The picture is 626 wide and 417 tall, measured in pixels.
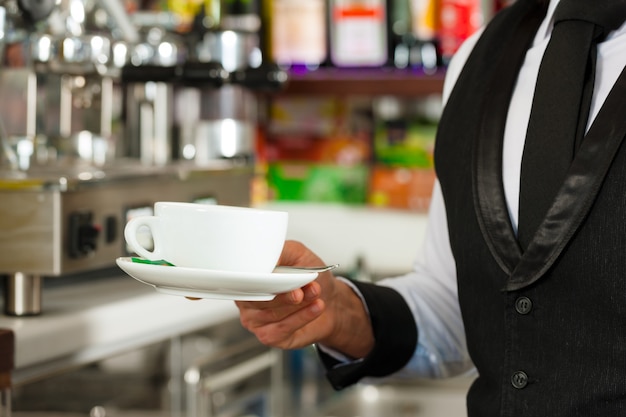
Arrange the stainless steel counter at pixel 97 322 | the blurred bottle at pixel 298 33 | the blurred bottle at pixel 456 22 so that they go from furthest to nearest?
the blurred bottle at pixel 298 33, the blurred bottle at pixel 456 22, the stainless steel counter at pixel 97 322

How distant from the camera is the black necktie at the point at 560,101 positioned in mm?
1072

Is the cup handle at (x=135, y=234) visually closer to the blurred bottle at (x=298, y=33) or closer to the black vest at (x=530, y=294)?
the black vest at (x=530, y=294)

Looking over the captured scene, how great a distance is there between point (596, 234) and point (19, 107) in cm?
96

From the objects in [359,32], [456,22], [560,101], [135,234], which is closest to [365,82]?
[359,32]

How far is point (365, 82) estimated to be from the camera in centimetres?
286

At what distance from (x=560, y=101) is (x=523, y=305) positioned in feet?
0.69

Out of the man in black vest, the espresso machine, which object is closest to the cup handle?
the man in black vest

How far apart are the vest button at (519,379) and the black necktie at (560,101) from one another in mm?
125

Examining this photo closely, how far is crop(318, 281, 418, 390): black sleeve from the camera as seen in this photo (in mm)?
1235

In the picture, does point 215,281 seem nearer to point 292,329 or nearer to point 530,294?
point 292,329

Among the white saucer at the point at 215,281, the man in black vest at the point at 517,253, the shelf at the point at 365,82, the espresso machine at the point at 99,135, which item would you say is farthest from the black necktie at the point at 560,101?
the shelf at the point at 365,82

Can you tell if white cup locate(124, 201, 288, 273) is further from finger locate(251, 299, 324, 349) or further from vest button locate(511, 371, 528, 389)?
vest button locate(511, 371, 528, 389)

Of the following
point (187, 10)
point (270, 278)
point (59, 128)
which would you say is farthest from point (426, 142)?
point (270, 278)

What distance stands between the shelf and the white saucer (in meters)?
1.95
